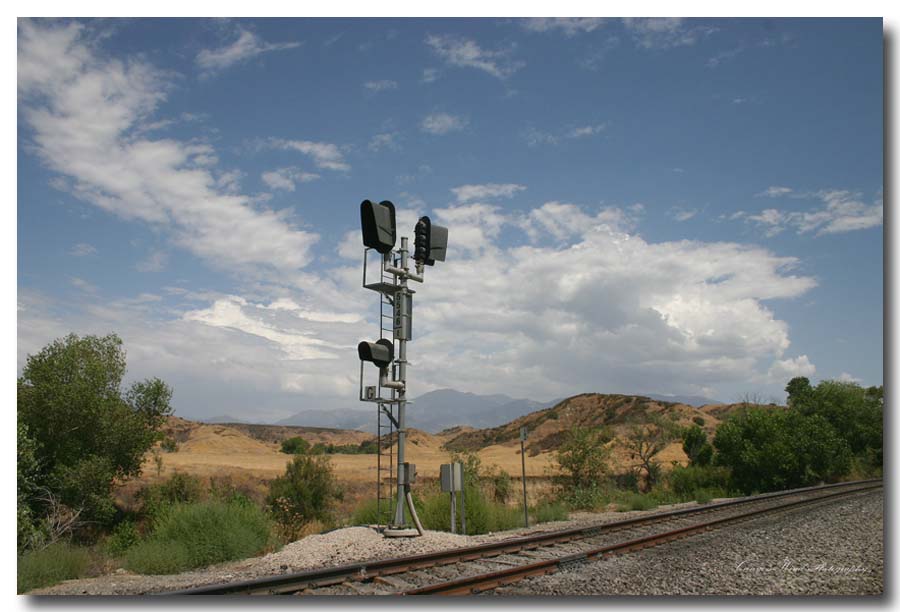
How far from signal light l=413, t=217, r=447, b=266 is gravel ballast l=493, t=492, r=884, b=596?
7919 mm

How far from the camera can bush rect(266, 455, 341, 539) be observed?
26.5 m

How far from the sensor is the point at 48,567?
11.0 m

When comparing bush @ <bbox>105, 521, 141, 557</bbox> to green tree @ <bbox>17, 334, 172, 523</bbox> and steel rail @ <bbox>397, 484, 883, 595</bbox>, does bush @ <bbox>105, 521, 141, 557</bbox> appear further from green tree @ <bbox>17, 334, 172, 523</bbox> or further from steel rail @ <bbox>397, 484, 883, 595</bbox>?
steel rail @ <bbox>397, 484, 883, 595</bbox>

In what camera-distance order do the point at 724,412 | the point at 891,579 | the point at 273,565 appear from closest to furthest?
the point at 891,579
the point at 273,565
the point at 724,412

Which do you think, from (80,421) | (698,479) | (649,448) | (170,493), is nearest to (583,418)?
(649,448)

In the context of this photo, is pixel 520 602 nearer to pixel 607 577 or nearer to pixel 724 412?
pixel 607 577

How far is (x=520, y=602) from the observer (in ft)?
28.9

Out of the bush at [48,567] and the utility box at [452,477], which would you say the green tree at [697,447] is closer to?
the utility box at [452,477]

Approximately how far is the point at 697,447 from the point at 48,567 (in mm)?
40051

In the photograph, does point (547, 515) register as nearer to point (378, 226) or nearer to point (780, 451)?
point (378, 226)

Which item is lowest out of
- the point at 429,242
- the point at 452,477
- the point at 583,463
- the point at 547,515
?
the point at 547,515

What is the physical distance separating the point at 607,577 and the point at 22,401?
71.6ft

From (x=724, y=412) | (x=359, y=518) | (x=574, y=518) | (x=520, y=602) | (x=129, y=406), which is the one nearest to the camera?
(x=520, y=602)
